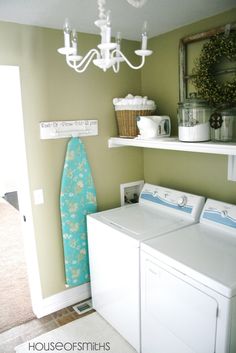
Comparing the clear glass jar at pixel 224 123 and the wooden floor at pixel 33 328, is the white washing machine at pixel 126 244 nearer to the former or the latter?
the wooden floor at pixel 33 328

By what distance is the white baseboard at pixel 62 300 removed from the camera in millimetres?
2387

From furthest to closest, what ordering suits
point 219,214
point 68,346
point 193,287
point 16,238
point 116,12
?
point 16,238 < point 68,346 < point 219,214 < point 116,12 < point 193,287

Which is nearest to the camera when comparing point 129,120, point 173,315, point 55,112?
point 173,315

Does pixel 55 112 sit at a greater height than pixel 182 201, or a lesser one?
greater

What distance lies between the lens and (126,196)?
8.94ft

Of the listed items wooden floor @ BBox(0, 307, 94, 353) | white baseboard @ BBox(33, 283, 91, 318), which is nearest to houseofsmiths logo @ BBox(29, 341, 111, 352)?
wooden floor @ BBox(0, 307, 94, 353)

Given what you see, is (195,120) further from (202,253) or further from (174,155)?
(202,253)

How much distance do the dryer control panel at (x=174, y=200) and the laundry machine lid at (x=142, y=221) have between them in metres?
0.05

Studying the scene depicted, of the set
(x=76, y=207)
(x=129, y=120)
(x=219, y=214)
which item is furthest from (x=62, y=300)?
(x=129, y=120)

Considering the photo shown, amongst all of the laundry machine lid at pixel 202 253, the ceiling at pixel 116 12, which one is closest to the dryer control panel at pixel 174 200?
the laundry machine lid at pixel 202 253

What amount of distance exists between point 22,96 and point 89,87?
574mm

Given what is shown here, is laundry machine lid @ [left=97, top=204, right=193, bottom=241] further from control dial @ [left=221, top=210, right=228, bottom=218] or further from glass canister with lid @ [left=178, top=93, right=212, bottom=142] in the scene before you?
glass canister with lid @ [left=178, top=93, right=212, bottom=142]

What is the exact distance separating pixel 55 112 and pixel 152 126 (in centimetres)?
78

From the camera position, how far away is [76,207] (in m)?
2.37
